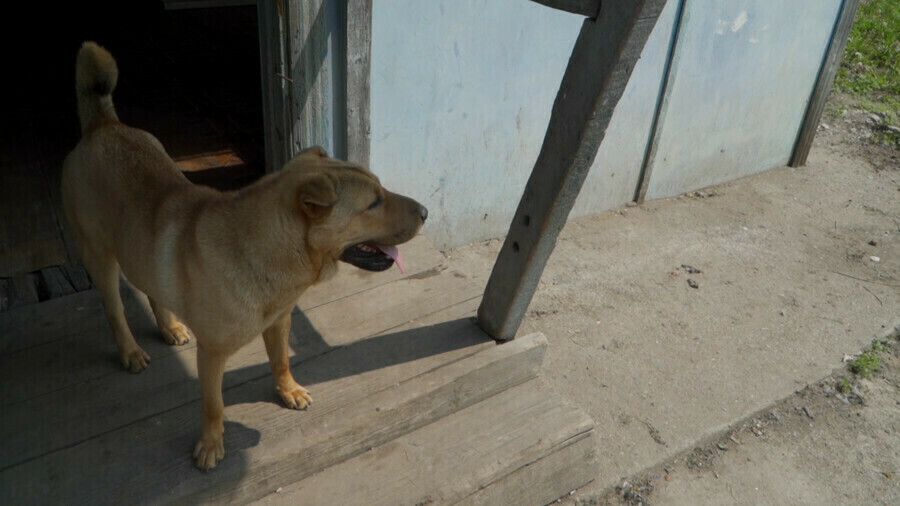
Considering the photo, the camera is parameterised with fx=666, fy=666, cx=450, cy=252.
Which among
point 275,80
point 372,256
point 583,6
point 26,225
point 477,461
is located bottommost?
point 477,461

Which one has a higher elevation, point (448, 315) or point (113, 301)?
point (113, 301)

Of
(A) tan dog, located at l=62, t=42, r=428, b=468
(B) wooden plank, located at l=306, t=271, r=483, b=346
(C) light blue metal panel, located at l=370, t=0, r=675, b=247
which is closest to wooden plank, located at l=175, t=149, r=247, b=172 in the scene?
(C) light blue metal panel, located at l=370, t=0, r=675, b=247

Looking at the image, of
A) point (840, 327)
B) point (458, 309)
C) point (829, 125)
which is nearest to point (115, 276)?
point (458, 309)

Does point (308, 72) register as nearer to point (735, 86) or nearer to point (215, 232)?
point (215, 232)

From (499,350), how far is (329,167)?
1.41 m

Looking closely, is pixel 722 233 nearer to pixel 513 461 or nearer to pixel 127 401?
pixel 513 461

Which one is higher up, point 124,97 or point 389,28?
point 389,28

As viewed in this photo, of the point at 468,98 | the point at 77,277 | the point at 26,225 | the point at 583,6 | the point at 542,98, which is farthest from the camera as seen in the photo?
the point at 542,98

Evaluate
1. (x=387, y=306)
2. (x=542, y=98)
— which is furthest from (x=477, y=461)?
(x=542, y=98)

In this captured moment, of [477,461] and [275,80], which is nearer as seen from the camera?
[477,461]

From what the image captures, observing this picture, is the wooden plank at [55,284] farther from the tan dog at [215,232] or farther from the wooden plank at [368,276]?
the wooden plank at [368,276]

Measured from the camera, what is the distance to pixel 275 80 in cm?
374

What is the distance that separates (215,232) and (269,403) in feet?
2.90

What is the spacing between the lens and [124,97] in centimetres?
633
